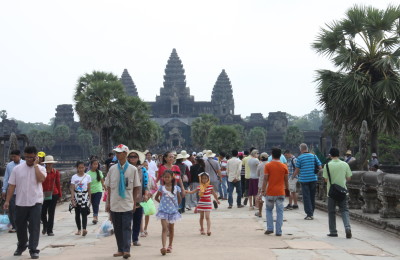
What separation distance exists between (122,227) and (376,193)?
578cm

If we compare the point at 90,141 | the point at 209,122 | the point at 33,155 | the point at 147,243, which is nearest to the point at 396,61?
the point at 147,243

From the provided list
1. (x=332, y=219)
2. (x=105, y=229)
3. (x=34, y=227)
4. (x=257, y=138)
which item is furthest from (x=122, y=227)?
(x=257, y=138)

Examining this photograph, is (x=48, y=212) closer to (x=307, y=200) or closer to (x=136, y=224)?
(x=136, y=224)

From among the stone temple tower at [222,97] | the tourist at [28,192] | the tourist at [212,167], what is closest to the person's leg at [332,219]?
the tourist at [28,192]

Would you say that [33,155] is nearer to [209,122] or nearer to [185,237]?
[185,237]

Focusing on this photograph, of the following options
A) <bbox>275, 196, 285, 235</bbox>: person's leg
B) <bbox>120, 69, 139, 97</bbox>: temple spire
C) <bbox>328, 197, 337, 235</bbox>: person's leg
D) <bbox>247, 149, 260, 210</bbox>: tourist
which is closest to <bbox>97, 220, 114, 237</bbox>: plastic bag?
<bbox>275, 196, 285, 235</bbox>: person's leg

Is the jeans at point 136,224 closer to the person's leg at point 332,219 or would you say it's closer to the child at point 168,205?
the child at point 168,205

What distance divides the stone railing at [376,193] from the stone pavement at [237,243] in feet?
1.47

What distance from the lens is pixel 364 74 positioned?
2075 cm

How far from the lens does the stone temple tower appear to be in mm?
155125

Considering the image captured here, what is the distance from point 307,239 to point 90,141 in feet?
389

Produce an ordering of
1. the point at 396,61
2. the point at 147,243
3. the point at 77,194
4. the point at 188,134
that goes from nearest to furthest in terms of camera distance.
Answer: the point at 147,243 < the point at 77,194 < the point at 396,61 < the point at 188,134

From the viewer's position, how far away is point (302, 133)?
427ft

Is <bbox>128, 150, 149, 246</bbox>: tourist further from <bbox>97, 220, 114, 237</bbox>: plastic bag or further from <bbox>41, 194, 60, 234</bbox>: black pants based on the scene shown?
<bbox>41, 194, 60, 234</bbox>: black pants
